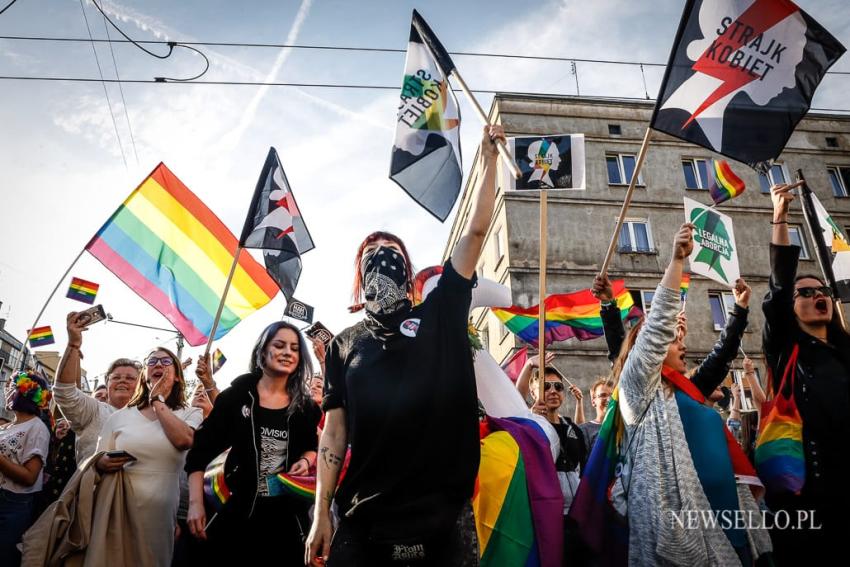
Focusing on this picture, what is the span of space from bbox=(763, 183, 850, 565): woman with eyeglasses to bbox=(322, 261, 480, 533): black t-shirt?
2.01m

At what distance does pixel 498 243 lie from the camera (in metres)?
21.1

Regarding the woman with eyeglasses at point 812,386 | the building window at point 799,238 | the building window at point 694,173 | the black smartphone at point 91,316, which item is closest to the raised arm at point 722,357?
the woman with eyeglasses at point 812,386

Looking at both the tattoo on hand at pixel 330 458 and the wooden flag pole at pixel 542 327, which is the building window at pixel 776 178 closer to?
the wooden flag pole at pixel 542 327

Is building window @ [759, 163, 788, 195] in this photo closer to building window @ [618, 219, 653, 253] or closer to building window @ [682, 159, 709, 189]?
building window @ [682, 159, 709, 189]

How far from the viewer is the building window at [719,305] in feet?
62.7

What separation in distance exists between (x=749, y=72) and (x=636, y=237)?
1768 centimetres

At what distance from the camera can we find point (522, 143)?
531 centimetres

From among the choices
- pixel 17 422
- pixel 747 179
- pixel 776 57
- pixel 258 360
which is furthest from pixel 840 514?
pixel 747 179

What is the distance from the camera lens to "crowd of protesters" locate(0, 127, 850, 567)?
6.36ft

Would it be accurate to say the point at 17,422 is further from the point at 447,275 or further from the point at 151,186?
the point at 447,275

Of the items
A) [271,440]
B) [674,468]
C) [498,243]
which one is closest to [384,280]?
[271,440]

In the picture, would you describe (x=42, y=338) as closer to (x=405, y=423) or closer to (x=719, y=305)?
(x=405, y=423)

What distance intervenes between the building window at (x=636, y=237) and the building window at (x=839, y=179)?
9.01m

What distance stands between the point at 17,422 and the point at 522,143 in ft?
17.4
